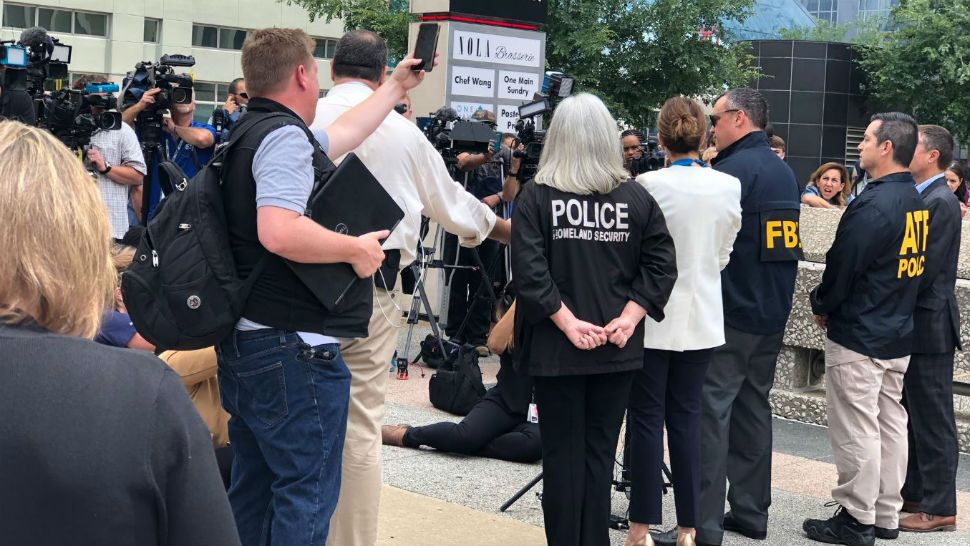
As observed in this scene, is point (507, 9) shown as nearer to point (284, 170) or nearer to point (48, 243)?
point (284, 170)

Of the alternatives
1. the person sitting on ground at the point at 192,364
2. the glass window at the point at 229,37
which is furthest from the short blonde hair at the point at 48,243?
the glass window at the point at 229,37

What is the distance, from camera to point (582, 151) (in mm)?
4473

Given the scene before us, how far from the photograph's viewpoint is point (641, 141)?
10.1m

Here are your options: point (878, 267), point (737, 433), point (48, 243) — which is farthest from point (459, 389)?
point (48, 243)

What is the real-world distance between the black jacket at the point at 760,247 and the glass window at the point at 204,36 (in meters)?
53.9

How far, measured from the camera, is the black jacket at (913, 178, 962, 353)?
5.80 m

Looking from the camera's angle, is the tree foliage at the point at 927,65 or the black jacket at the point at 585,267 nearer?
the black jacket at the point at 585,267

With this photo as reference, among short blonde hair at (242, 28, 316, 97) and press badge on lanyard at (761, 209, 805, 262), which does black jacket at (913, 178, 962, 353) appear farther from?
short blonde hair at (242, 28, 316, 97)

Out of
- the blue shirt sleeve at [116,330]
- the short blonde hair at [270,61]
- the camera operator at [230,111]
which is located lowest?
the blue shirt sleeve at [116,330]

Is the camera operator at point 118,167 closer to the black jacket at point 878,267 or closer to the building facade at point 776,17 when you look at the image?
the black jacket at point 878,267

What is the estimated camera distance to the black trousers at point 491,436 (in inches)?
253

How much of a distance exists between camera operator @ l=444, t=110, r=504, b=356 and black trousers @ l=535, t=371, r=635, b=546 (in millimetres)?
5347

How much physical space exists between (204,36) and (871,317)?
54.8 meters

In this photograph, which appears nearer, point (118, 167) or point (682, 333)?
point (682, 333)
